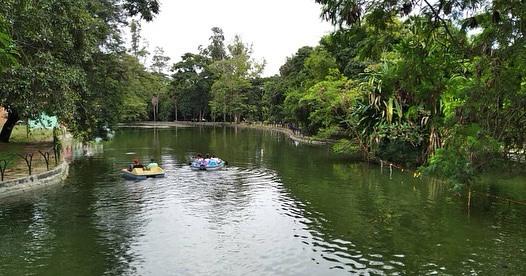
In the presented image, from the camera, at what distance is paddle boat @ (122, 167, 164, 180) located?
26719 millimetres

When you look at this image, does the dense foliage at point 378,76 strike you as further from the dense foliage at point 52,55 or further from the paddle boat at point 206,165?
the paddle boat at point 206,165

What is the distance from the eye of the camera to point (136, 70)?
41906mm

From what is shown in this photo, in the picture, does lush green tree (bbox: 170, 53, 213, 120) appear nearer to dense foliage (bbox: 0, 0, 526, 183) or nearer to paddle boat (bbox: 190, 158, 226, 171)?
dense foliage (bbox: 0, 0, 526, 183)

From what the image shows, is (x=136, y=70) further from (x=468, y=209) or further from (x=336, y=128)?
(x=468, y=209)

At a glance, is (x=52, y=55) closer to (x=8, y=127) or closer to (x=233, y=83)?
(x=8, y=127)

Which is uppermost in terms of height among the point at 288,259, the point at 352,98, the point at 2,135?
the point at 352,98

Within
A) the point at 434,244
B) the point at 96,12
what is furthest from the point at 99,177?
the point at 434,244

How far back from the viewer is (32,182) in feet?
75.3

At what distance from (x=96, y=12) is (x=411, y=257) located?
26.3 meters

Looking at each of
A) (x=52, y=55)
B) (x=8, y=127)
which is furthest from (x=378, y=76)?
(x=8, y=127)

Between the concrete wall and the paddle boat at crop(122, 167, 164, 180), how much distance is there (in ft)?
11.2

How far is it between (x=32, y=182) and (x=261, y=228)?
1239 centimetres

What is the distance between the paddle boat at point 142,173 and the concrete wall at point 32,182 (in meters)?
3.42

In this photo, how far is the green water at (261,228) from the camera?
13.1 meters
